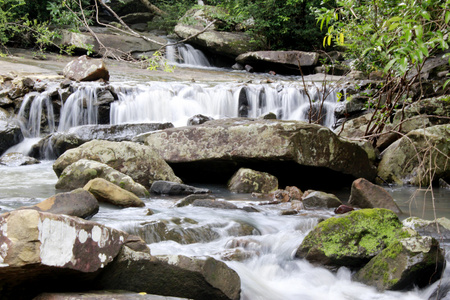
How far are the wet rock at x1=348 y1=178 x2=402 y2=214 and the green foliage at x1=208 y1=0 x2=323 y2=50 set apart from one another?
1765cm

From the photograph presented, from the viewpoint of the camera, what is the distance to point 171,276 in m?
3.22

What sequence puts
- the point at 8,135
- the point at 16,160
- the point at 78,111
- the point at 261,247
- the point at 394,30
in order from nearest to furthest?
1. the point at 261,247
2. the point at 394,30
3. the point at 16,160
4. the point at 8,135
5. the point at 78,111

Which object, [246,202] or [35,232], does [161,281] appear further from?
[246,202]

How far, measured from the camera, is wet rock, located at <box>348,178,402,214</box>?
619 centimetres

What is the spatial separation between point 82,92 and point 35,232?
11.0m

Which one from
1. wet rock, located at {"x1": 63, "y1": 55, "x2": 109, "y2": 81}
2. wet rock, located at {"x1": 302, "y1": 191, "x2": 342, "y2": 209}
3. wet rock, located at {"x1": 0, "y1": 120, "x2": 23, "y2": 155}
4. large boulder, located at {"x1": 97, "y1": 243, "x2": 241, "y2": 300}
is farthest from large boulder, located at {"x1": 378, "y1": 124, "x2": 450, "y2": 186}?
wet rock, located at {"x1": 63, "y1": 55, "x2": 109, "y2": 81}

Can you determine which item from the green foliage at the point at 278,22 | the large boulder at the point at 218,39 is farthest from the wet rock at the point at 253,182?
the green foliage at the point at 278,22

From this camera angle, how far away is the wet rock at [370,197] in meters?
6.19

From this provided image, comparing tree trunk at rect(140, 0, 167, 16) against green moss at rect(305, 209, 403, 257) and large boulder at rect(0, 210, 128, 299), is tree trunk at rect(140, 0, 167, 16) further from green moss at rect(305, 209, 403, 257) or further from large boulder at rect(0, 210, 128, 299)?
large boulder at rect(0, 210, 128, 299)

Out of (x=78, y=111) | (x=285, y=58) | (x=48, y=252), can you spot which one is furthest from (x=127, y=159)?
(x=285, y=58)

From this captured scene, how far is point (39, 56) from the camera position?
1962 centimetres

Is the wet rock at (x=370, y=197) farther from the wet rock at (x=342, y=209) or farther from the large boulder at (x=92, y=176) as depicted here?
the large boulder at (x=92, y=176)

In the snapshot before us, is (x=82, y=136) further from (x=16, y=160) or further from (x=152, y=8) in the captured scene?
(x=152, y=8)

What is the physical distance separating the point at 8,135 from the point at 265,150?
283 inches
